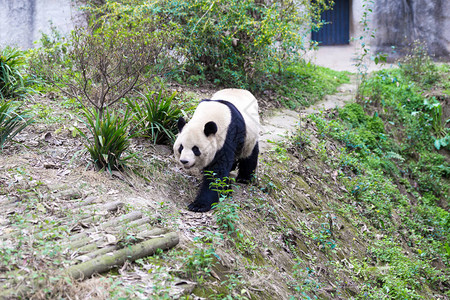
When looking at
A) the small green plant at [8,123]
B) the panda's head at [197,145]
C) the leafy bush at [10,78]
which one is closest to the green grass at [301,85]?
the panda's head at [197,145]

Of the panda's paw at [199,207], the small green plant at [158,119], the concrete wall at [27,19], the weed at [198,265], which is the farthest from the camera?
the concrete wall at [27,19]

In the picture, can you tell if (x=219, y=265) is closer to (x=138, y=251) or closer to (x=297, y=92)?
(x=138, y=251)

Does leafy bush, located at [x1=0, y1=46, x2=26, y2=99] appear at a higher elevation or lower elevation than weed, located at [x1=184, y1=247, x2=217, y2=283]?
higher

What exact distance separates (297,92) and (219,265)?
7193mm

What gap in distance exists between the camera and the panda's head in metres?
5.08

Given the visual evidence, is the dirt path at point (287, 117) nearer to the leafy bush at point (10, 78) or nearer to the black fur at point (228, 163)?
the black fur at point (228, 163)

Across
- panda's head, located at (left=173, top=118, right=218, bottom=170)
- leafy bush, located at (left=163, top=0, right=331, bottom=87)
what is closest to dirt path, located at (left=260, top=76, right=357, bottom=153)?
leafy bush, located at (left=163, top=0, right=331, bottom=87)

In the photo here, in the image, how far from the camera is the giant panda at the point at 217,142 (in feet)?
16.8

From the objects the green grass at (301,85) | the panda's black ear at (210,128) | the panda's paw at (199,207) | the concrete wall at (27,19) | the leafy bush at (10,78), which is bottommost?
the panda's paw at (199,207)

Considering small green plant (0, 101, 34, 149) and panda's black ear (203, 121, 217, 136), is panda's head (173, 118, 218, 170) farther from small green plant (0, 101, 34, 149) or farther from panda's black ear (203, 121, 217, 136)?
small green plant (0, 101, 34, 149)

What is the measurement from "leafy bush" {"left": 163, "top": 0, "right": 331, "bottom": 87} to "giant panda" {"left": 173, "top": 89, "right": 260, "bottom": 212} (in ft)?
10.4

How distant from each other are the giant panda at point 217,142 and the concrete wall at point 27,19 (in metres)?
9.21

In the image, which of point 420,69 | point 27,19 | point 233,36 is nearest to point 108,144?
point 233,36

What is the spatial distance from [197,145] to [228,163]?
1.72 ft
